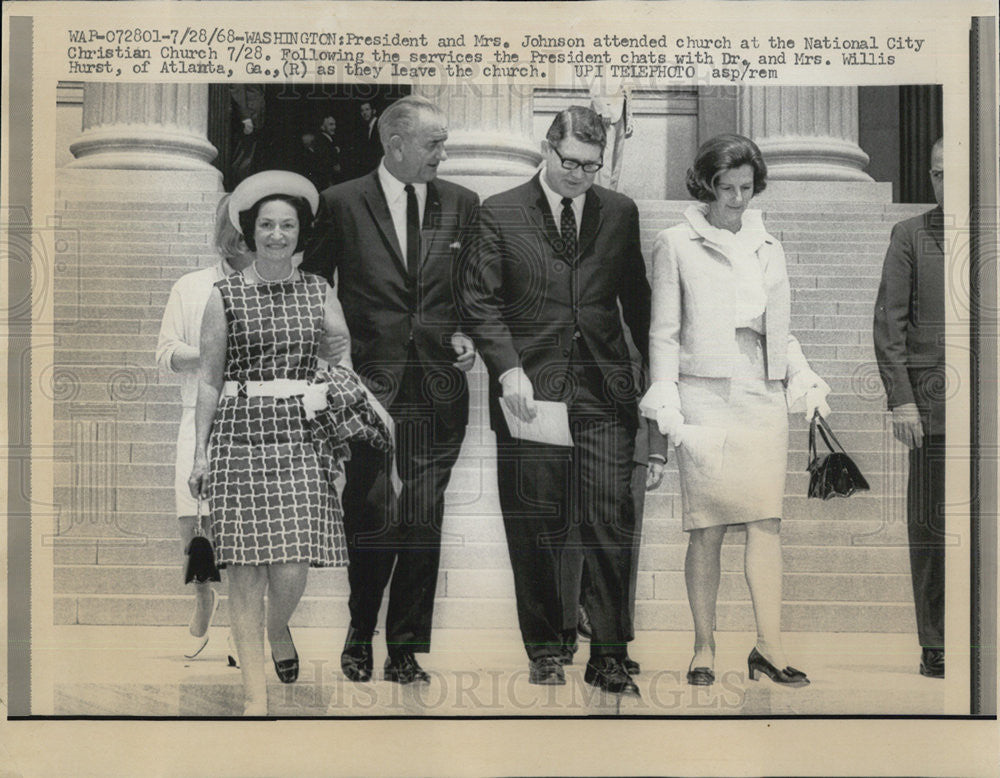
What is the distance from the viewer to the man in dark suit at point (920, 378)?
617 centimetres

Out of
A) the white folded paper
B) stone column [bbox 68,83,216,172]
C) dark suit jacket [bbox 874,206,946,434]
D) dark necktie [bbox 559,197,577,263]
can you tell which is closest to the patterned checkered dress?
stone column [bbox 68,83,216,172]

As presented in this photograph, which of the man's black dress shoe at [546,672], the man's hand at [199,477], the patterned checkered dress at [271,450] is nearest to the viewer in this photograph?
the patterned checkered dress at [271,450]

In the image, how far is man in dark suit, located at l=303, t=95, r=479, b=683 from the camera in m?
6.04

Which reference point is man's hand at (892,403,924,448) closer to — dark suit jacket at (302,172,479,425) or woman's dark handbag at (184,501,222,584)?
dark suit jacket at (302,172,479,425)

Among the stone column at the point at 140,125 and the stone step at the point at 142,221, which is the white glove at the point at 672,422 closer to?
the stone step at the point at 142,221

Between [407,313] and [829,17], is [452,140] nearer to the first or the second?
[407,313]

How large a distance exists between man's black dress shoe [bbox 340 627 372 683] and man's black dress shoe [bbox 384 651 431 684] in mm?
94

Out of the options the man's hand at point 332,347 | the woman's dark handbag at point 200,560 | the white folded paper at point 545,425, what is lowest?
the woman's dark handbag at point 200,560

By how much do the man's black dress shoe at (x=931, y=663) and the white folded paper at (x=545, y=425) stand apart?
204 centimetres

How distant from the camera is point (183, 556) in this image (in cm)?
605

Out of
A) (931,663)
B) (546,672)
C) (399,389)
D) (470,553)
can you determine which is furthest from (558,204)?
(931,663)

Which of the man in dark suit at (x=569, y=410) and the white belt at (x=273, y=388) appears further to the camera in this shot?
the man in dark suit at (x=569, y=410)

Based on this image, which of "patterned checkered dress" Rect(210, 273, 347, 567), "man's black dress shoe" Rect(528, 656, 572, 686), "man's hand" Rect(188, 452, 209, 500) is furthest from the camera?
"man's black dress shoe" Rect(528, 656, 572, 686)

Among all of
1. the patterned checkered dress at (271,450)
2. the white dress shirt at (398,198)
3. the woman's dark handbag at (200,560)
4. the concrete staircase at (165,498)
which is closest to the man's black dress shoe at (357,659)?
the concrete staircase at (165,498)
